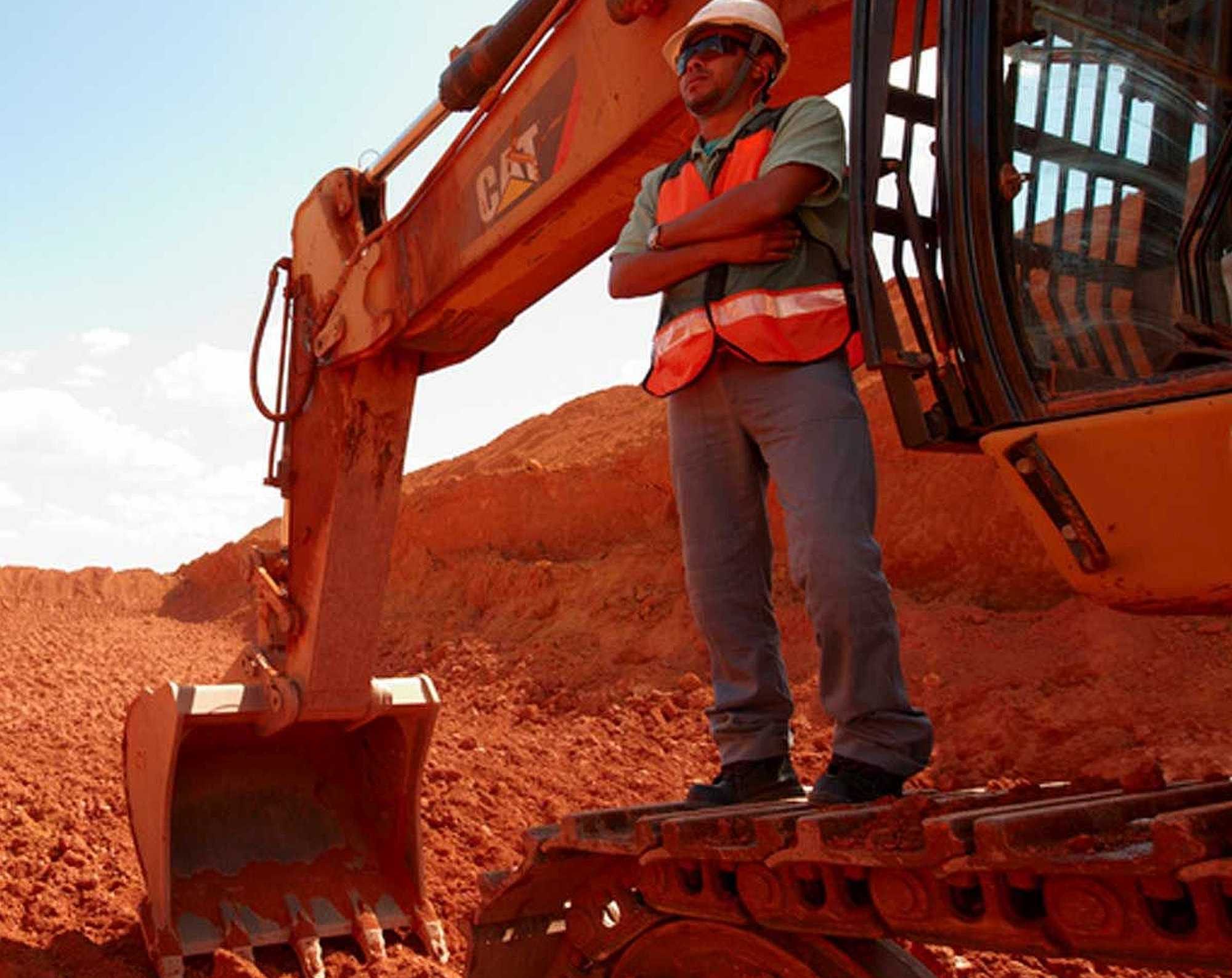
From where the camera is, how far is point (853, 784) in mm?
2635

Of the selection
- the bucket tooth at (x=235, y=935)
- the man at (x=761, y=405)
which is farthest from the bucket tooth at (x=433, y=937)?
the man at (x=761, y=405)

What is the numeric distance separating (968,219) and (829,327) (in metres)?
0.45

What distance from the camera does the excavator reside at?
2045 millimetres

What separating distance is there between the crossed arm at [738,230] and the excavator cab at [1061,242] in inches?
9.6

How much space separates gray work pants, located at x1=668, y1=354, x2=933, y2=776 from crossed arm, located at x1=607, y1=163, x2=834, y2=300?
0.72ft

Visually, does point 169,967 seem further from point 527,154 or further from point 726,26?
point 726,26

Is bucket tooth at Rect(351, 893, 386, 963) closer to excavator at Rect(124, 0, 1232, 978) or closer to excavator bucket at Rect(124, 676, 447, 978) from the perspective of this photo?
excavator bucket at Rect(124, 676, 447, 978)

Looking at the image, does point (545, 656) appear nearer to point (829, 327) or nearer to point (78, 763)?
Result: point (78, 763)

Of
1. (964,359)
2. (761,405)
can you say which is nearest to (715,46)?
(761,405)

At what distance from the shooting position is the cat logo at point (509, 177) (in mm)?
3936

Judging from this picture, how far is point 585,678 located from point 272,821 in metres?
5.38

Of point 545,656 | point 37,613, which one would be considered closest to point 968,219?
point 545,656

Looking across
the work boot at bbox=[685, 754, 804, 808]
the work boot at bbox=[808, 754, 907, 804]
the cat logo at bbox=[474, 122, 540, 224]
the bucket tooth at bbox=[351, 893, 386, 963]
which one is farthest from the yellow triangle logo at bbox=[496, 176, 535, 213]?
the bucket tooth at bbox=[351, 893, 386, 963]

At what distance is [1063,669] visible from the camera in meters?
7.73
